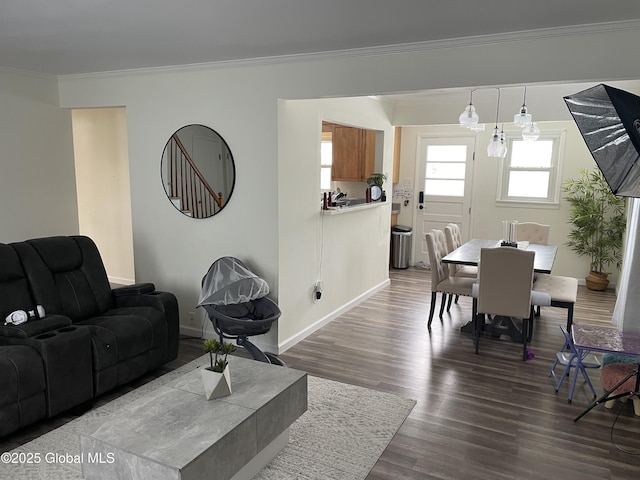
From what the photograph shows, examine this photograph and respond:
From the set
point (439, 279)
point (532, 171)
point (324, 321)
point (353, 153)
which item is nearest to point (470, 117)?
point (439, 279)

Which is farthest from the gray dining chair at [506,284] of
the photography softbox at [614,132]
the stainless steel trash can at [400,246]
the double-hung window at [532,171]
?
the stainless steel trash can at [400,246]

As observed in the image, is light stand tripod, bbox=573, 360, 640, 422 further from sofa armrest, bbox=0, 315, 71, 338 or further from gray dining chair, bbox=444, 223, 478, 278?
sofa armrest, bbox=0, 315, 71, 338

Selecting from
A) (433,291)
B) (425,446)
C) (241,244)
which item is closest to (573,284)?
(433,291)

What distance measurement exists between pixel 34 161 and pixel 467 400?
4.62m

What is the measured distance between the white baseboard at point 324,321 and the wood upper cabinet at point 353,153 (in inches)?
59.1

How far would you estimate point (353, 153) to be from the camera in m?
6.34

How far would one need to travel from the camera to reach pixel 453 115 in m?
6.27

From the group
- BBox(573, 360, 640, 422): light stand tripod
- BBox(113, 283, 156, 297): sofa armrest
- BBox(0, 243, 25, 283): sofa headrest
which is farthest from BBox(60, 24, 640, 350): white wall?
BBox(573, 360, 640, 422): light stand tripod

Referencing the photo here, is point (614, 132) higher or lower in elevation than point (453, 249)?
higher

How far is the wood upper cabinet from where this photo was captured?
627 centimetres

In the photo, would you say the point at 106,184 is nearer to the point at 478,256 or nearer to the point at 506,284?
the point at 478,256

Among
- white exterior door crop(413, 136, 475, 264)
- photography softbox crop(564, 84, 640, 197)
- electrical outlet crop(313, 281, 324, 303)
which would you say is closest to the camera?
photography softbox crop(564, 84, 640, 197)

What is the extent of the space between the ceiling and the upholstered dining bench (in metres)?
2.57

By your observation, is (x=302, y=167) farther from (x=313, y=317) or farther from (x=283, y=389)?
(x=283, y=389)
